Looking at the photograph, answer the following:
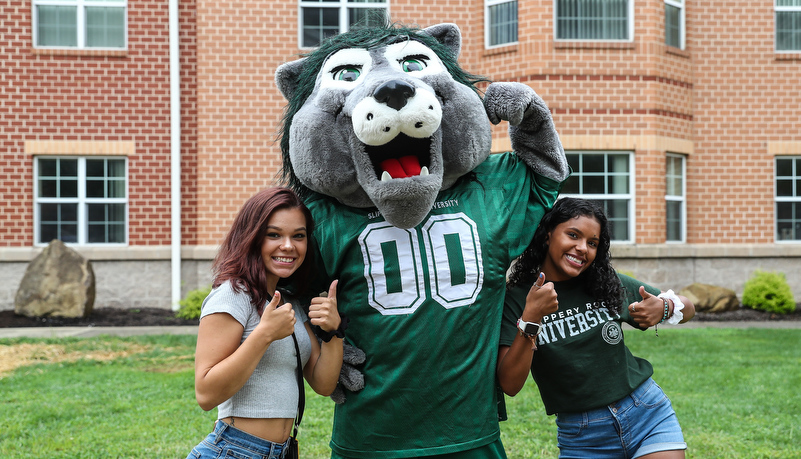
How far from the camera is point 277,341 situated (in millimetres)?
2543

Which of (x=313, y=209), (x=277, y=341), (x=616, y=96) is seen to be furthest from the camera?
(x=616, y=96)

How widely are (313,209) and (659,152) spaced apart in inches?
384

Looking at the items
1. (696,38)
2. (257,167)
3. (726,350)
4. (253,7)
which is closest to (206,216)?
(257,167)

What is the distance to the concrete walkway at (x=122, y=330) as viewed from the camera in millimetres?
9148

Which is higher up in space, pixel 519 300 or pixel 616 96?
pixel 616 96

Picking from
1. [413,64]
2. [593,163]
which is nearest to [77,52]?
[593,163]

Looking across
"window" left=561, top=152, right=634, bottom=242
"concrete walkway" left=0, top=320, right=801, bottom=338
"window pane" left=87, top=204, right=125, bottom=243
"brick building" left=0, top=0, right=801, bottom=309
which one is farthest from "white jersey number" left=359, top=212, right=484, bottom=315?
"window pane" left=87, top=204, right=125, bottom=243

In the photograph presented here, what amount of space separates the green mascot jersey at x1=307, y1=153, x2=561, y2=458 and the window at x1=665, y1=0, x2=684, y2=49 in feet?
34.6

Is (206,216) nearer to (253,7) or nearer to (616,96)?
(253,7)

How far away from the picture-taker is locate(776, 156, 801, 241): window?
12562mm

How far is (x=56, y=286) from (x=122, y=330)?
5.10ft

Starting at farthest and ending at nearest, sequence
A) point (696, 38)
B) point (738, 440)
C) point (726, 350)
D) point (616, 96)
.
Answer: point (696, 38)
point (616, 96)
point (726, 350)
point (738, 440)

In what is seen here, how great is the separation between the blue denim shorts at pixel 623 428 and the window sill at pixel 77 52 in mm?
10590

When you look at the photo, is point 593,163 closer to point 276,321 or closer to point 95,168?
point 95,168
